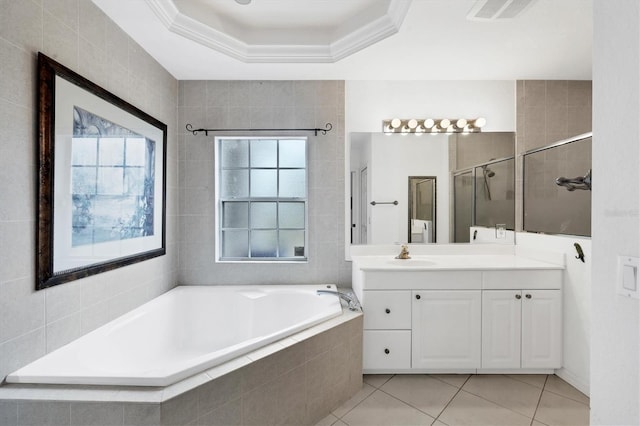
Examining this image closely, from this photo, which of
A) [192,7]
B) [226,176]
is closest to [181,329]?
[226,176]

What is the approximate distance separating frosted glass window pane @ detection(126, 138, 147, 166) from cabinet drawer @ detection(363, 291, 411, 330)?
177 cm

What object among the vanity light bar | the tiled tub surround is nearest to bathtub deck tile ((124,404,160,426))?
the tiled tub surround

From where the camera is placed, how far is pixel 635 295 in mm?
754

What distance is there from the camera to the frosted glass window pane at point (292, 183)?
279 cm

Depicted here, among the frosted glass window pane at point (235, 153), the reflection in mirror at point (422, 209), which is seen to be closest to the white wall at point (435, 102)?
the reflection in mirror at point (422, 209)

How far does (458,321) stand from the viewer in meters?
2.13

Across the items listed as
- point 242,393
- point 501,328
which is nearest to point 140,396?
point 242,393

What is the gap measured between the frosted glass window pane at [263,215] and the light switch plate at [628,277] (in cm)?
231

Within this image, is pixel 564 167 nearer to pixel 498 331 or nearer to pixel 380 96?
pixel 498 331

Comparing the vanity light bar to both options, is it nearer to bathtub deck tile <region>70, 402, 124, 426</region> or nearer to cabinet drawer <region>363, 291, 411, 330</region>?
cabinet drawer <region>363, 291, 411, 330</region>

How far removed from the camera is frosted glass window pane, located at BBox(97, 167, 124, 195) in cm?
169

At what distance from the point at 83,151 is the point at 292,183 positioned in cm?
155

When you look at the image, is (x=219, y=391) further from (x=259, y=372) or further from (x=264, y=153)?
(x=264, y=153)

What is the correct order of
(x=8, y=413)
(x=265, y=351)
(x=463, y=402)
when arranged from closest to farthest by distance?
(x=8, y=413) → (x=265, y=351) → (x=463, y=402)
